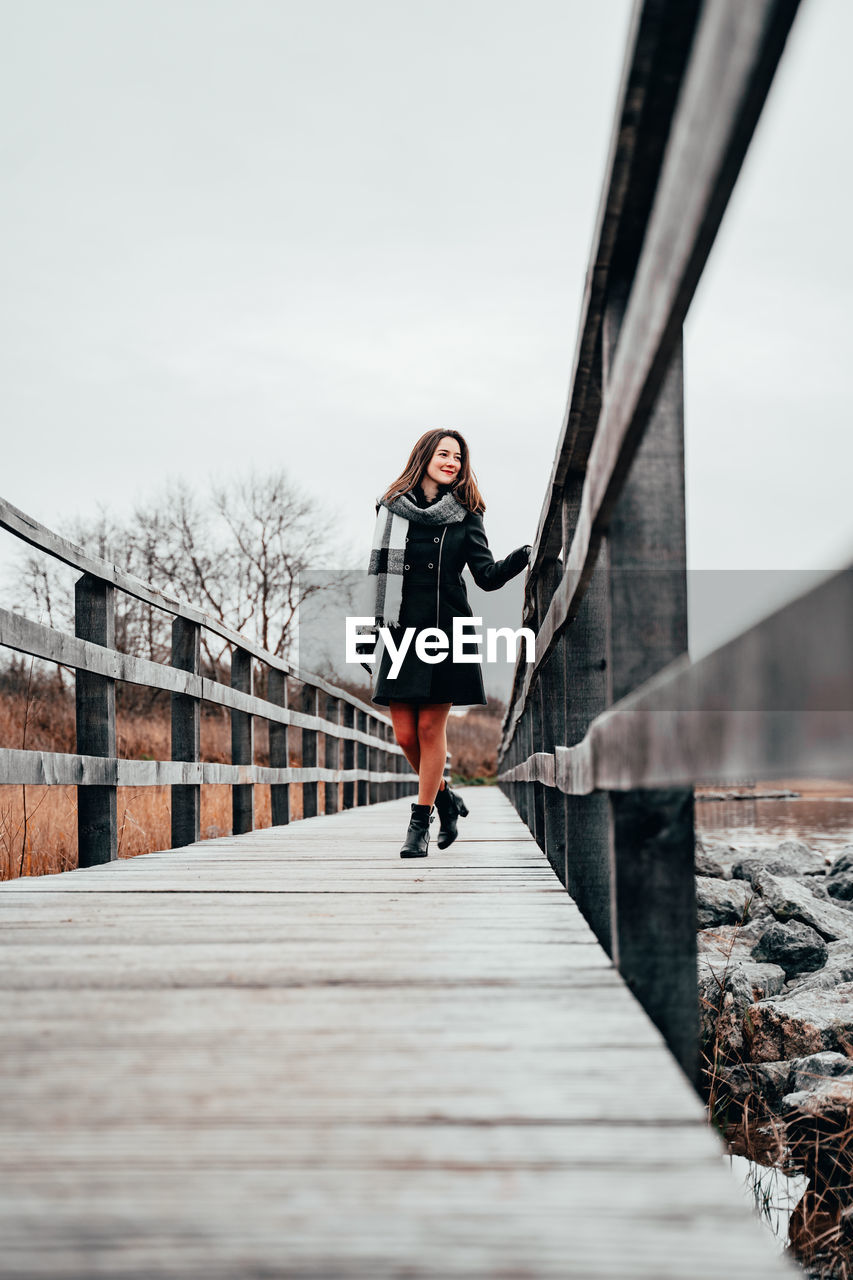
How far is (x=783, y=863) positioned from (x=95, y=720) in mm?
6595

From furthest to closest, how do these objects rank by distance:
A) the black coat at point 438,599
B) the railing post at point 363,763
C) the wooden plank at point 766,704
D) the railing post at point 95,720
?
the railing post at point 363,763 < the black coat at point 438,599 < the railing post at point 95,720 < the wooden plank at point 766,704

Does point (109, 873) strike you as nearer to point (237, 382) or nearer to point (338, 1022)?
point (338, 1022)

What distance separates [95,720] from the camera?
11.5ft

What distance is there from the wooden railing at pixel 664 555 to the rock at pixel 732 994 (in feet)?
5.35

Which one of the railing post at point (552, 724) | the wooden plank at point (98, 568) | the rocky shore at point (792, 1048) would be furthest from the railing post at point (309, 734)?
the railing post at point (552, 724)

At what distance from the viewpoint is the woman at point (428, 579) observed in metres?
3.85

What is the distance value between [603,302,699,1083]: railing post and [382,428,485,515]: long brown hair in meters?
2.49

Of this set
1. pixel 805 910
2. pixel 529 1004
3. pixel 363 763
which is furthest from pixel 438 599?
pixel 363 763

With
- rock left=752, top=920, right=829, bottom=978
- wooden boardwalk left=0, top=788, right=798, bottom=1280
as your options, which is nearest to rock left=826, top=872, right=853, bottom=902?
rock left=752, top=920, right=829, bottom=978

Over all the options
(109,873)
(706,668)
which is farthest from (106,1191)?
(109,873)

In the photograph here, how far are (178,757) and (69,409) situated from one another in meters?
27.2

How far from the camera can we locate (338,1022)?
134 cm

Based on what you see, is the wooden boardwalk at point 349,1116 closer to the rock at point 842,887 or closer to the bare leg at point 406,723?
the bare leg at point 406,723

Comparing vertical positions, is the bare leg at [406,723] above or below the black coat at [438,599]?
below
